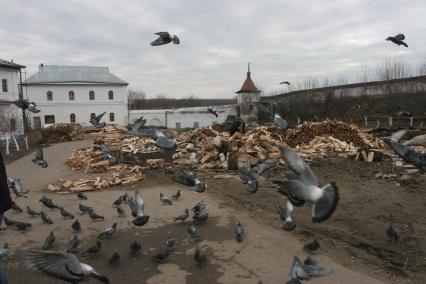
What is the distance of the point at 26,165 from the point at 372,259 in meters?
15.5

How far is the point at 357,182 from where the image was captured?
11.5 m

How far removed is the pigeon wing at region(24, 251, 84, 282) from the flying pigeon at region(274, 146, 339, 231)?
2331mm

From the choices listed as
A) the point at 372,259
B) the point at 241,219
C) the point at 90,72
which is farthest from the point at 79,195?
the point at 90,72

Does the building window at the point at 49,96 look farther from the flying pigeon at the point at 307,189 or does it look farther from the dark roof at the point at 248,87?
the flying pigeon at the point at 307,189

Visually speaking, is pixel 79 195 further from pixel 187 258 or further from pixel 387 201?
pixel 387 201

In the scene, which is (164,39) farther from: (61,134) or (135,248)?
(61,134)

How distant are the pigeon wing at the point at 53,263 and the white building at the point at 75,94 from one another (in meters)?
52.7

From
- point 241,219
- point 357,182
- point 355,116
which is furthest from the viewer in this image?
point 355,116

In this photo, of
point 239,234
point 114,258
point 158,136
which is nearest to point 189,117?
point 158,136

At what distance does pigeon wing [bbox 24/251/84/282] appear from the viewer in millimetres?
3782

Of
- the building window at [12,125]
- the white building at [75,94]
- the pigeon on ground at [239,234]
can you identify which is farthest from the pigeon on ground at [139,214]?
the white building at [75,94]

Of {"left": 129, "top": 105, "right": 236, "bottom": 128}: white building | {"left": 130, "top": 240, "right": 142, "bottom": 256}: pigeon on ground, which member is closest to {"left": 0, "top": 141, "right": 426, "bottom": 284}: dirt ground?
{"left": 130, "top": 240, "right": 142, "bottom": 256}: pigeon on ground

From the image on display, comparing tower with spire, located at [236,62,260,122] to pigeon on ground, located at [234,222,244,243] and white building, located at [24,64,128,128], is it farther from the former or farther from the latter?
pigeon on ground, located at [234,222,244,243]

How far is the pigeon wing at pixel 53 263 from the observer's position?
12.4ft
